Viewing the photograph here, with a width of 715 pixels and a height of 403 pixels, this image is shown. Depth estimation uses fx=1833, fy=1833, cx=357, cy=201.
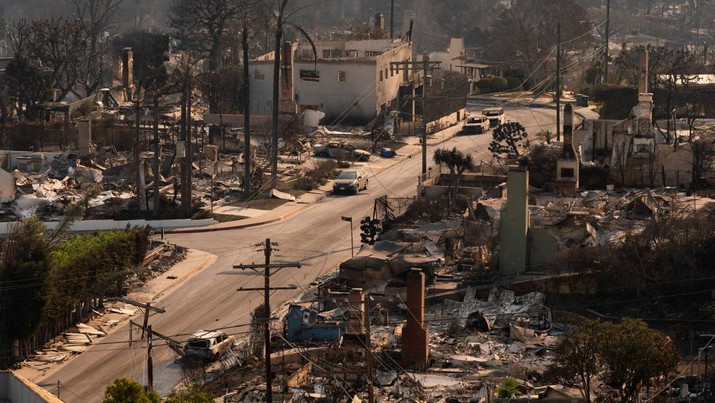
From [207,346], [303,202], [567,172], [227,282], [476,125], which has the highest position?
[567,172]

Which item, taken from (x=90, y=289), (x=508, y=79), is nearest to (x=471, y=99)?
(x=508, y=79)

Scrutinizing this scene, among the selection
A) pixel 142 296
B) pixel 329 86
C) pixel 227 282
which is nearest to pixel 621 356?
pixel 227 282

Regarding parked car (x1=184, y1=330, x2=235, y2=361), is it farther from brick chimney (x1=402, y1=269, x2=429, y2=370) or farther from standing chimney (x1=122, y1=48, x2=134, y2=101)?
standing chimney (x1=122, y1=48, x2=134, y2=101)

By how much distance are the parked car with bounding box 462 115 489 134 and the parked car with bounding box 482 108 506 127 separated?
0.39m

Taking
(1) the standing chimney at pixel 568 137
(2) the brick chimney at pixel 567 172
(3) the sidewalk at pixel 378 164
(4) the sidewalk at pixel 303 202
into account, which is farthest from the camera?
(1) the standing chimney at pixel 568 137

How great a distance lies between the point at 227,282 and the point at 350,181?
14.6m

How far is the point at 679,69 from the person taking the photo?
85.9m

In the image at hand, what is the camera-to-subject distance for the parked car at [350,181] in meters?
63.8

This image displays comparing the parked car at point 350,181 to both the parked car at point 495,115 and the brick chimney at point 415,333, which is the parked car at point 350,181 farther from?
the brick chimney at point 415,333

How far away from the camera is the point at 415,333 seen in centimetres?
4112

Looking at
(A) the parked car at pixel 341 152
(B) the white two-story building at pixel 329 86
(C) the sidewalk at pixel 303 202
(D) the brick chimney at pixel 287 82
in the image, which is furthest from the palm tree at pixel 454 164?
(B) the white two-story building at pixel 329 86

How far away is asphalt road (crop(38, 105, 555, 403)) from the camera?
41688 millimetres

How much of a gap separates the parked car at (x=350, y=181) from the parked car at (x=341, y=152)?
18.1 ft

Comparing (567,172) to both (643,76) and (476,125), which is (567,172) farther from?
(476,125)
